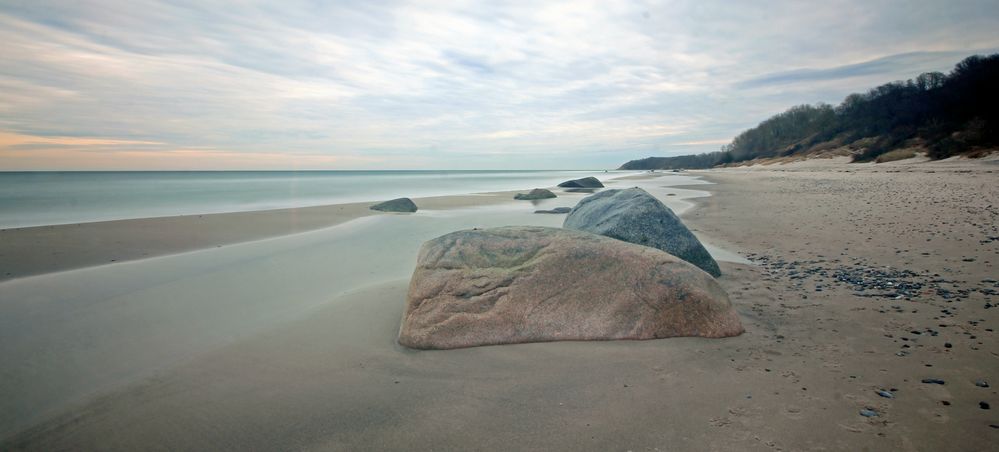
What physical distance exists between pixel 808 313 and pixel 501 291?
3142 millimetres

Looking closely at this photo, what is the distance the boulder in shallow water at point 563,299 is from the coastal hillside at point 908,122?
31471 mm

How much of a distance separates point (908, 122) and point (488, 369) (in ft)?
174

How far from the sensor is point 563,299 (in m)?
4.20

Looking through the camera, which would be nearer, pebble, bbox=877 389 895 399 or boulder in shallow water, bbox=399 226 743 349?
pebble, bbox=877 389 895 399

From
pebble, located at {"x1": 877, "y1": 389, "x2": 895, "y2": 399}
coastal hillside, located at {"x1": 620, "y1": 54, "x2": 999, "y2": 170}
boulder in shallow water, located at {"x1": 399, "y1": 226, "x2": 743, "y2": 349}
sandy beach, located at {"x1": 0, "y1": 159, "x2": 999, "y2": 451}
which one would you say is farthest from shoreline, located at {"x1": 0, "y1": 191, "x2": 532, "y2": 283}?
coastal hillside, located at {"x1": 620, "y1": 54, "x2": 999, "y2": 170}

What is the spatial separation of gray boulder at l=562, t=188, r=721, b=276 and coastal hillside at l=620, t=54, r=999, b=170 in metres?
29.2

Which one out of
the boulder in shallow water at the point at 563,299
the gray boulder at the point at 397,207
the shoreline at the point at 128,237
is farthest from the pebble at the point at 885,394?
the gray boulder at the point at 397,207

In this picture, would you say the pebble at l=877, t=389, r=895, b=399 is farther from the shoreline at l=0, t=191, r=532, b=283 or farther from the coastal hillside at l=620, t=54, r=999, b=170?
the coastal hillside at l=620, t=54, r=999, b=170

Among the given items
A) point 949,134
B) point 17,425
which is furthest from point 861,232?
point 949,134

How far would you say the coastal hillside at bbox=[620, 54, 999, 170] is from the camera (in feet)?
93.7

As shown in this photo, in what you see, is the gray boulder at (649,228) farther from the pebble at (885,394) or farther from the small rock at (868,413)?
the small rock at (868,413)

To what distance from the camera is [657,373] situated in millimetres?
3336

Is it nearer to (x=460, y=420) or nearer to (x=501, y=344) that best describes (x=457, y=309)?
(x=501, y=344)

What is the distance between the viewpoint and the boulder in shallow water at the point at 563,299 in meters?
4.01
